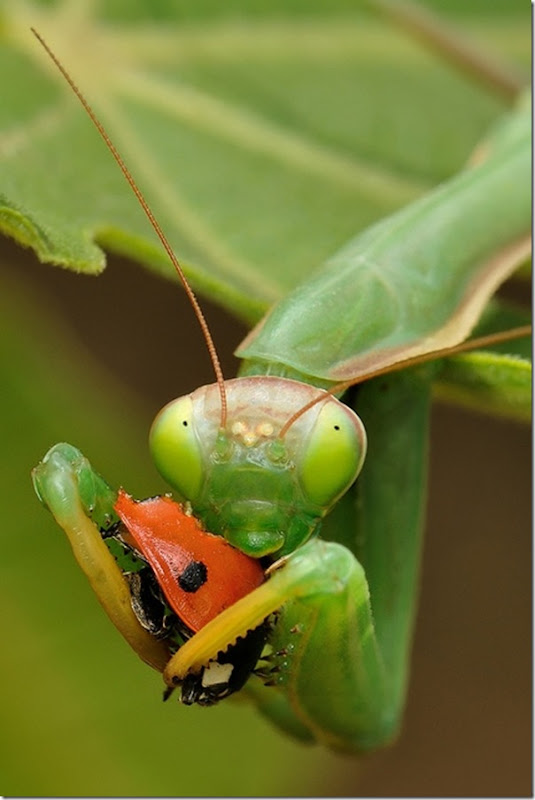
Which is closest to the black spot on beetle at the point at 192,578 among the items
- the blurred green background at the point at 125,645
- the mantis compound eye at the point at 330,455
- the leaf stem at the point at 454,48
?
the mantis compound eye at the point at 330,455

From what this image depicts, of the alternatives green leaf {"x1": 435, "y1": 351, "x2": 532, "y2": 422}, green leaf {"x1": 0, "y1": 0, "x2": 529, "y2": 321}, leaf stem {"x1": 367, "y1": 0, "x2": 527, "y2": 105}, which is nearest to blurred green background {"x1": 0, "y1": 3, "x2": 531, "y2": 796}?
green leaf {"x1": 0, "y1": 0, "x2": 529, "y2": 321}

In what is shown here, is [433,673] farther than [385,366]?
Yes

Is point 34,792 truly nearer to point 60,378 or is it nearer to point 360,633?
point 60,378

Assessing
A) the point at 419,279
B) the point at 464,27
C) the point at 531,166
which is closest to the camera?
the point at 419,279

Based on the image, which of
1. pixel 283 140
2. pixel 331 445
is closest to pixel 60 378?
pixel 283 140

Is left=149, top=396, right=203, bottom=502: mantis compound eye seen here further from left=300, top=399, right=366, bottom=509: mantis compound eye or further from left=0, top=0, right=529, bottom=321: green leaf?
left=0, top=0, right=529, bottom=321: green leaf

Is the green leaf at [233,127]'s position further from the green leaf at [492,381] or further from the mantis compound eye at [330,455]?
the mantis compound eye at [330,455]

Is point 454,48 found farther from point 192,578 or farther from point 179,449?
point 192,578
